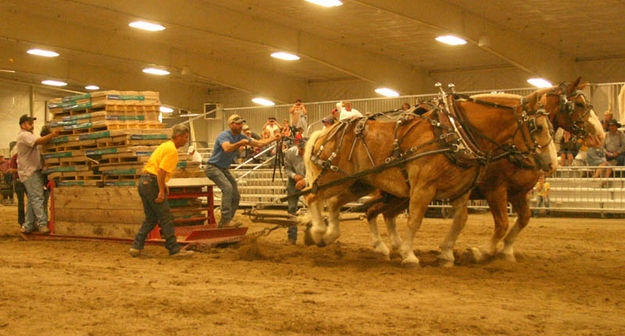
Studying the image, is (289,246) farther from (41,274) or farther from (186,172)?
(41,274)

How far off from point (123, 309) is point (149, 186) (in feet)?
12.1

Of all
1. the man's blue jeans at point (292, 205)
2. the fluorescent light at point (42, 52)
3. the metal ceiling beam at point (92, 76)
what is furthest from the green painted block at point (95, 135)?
the metal ceiling beam at point (92, 76)

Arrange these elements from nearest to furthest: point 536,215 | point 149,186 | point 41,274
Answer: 1. point 41,274
2. point 149,186
3. point 536,215

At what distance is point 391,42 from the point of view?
2341 cm

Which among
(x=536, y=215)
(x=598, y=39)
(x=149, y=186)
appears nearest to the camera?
(x=149, y=186)

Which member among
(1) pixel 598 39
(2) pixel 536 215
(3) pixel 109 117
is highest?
(1) pixel 598 39

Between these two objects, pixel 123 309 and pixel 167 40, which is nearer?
pixel 123 309

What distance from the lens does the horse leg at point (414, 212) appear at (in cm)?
819

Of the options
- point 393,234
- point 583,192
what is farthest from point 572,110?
point 583,192

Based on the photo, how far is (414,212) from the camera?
8.28 metres

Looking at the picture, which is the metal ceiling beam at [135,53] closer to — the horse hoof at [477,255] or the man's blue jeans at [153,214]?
the man's blue jeans at [153,214]

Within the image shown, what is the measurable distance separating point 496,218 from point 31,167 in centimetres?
774

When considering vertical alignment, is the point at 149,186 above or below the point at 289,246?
above

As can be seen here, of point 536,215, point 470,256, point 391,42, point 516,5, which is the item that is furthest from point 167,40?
point 470,256
